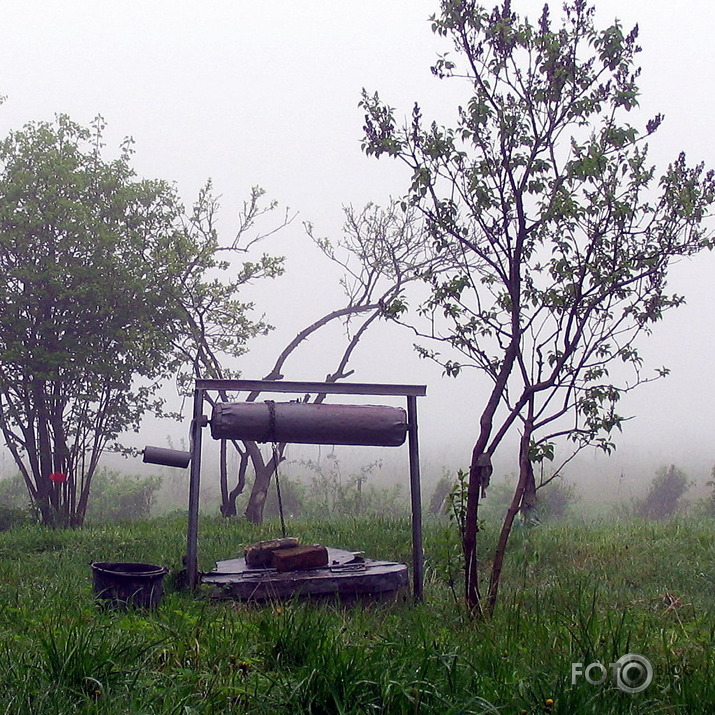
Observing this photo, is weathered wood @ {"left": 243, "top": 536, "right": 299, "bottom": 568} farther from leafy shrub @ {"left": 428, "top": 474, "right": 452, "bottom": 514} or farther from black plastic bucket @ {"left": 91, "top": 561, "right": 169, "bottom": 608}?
leafy shrub @ {"left": 428, "top": 474, "right": 452, "bottom": 514}

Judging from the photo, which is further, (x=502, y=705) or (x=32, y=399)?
(x=32, y=399)

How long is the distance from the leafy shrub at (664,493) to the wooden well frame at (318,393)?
21577mm

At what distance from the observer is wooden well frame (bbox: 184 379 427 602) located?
25.1 feet

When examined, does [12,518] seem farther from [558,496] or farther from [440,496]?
[558,496]

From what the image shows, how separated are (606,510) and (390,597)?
25.2m

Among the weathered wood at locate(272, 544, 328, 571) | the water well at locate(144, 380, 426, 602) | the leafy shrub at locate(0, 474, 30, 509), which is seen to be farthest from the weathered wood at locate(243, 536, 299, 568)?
the leafy shrub at locate(0, 474, 30, 509)

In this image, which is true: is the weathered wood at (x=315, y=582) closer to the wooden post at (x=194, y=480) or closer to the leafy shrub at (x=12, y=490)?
the wooden post at (x=194, y=480)

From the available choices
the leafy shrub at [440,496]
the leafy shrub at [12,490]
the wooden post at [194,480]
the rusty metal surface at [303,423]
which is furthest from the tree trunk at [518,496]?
the leafy shrub at [12,490]

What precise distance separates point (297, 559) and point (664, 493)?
2303cm

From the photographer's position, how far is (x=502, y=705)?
3.50 metres

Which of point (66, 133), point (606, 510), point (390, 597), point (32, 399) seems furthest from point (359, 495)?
point (390, 597)

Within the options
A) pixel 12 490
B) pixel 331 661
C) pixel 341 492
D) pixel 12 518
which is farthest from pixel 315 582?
pixel 12 490

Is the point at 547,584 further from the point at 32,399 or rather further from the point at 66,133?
the point at 66,133

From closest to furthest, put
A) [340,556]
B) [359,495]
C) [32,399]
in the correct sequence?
[340,556]
[32,399]
[359,495]
